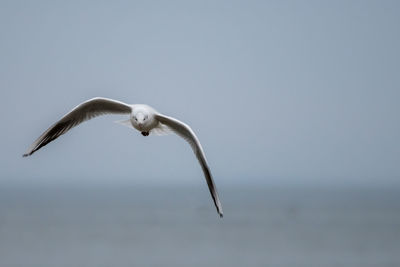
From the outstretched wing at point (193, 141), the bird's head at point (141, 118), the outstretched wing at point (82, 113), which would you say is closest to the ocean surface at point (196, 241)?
the outstretched wing at point (82, 113)

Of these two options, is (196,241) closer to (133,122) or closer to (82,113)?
(82,113)

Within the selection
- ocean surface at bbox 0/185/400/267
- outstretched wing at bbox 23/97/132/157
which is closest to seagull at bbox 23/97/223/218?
outstretched wing at bbox 23/97/132/157

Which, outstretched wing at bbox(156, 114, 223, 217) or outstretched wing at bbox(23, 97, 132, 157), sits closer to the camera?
outstretched wing at bbox(156, 114, 223, 217)

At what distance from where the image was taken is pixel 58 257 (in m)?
32.6

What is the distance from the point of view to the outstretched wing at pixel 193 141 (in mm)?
9328

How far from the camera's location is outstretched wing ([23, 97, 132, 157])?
32.7 feet

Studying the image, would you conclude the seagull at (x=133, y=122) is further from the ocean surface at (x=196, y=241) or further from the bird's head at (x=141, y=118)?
the ocean surface at (x=196, y=241)

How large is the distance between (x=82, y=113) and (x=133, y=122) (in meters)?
0.95

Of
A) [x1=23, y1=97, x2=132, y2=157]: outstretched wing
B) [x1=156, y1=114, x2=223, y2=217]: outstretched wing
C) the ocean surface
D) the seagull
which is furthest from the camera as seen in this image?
the ocean surface

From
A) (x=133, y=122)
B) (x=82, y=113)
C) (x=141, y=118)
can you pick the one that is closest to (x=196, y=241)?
(x=82, y=113)

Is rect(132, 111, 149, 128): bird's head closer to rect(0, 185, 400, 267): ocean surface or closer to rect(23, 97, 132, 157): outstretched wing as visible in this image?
rect(23, 97, 132, 157): outstretched wing

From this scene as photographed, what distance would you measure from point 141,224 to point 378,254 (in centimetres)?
2187

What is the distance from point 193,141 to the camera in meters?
9.69

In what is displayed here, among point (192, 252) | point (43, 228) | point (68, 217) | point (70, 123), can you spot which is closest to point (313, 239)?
point (192, 252)
